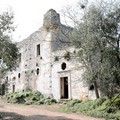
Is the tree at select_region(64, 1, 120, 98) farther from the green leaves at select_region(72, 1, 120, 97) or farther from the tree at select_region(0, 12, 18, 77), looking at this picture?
the tree at select_region(0, 12, 18, 77)

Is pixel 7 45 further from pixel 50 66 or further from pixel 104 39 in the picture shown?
pixel 50 66

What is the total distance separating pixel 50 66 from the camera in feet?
89.7

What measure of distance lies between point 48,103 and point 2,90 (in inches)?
556

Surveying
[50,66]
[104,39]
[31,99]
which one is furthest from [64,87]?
[104,39]

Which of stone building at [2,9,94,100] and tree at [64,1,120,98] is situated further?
stone building at [2,9,94,100]

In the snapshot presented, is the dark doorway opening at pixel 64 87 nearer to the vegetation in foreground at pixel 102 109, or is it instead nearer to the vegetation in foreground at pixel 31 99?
the vegetation in foreground at pixel 31 99

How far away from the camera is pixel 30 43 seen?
32.1 metres

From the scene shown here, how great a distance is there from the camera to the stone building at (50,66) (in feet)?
72.0

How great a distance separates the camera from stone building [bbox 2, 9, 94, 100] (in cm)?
2194

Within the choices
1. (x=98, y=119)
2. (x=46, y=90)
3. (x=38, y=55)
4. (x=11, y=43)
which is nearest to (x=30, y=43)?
(x=38, y=55)

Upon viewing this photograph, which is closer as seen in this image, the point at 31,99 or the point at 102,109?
the point at 102,109

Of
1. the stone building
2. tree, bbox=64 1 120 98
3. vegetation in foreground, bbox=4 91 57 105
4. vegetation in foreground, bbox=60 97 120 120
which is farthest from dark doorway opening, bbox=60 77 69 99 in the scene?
tree, bbox=64 1 120 98

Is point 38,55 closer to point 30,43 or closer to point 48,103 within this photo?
point 30,43

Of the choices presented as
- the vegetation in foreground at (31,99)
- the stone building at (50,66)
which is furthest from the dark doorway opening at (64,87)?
the vegetation in foreground at (31,99)
